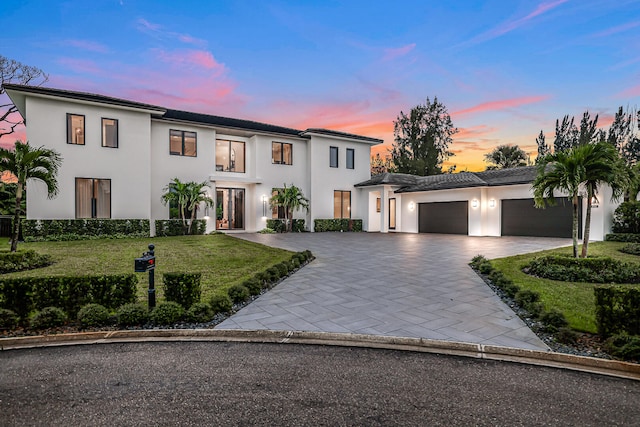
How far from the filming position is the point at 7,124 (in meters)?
21.7

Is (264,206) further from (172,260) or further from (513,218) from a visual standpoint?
(513,218)

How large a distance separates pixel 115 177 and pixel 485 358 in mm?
16326

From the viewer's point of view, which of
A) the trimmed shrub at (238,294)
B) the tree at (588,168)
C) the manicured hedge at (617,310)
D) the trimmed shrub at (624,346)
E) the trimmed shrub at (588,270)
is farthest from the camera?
the tree at (588,168)

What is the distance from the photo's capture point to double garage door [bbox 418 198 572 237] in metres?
15.2

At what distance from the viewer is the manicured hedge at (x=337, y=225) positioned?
67.1 ft

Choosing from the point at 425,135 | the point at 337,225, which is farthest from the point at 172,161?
the point at 425,135

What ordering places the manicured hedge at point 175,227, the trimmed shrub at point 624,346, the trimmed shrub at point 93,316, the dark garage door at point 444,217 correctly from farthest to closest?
the dark garage door at point 444,217, the manicured hedge at point 175,227, the trimmed shrub at point 93,316, the trimmed shrub at point 624,346

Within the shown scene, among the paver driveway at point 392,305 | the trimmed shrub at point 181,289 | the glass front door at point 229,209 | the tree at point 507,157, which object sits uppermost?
the tree at point 507,157

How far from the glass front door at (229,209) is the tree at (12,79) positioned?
51.1 feet

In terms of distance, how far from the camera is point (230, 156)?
19406mm

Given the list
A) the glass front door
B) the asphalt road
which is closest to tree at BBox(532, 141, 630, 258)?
the asphalt road

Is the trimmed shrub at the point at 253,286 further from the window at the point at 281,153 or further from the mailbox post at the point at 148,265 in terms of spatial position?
the window at the point at 281,153

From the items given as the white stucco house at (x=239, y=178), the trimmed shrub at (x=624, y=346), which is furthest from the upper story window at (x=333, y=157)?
the trimmed shrub at (x=624, y=346)

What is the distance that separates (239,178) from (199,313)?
572 inches
